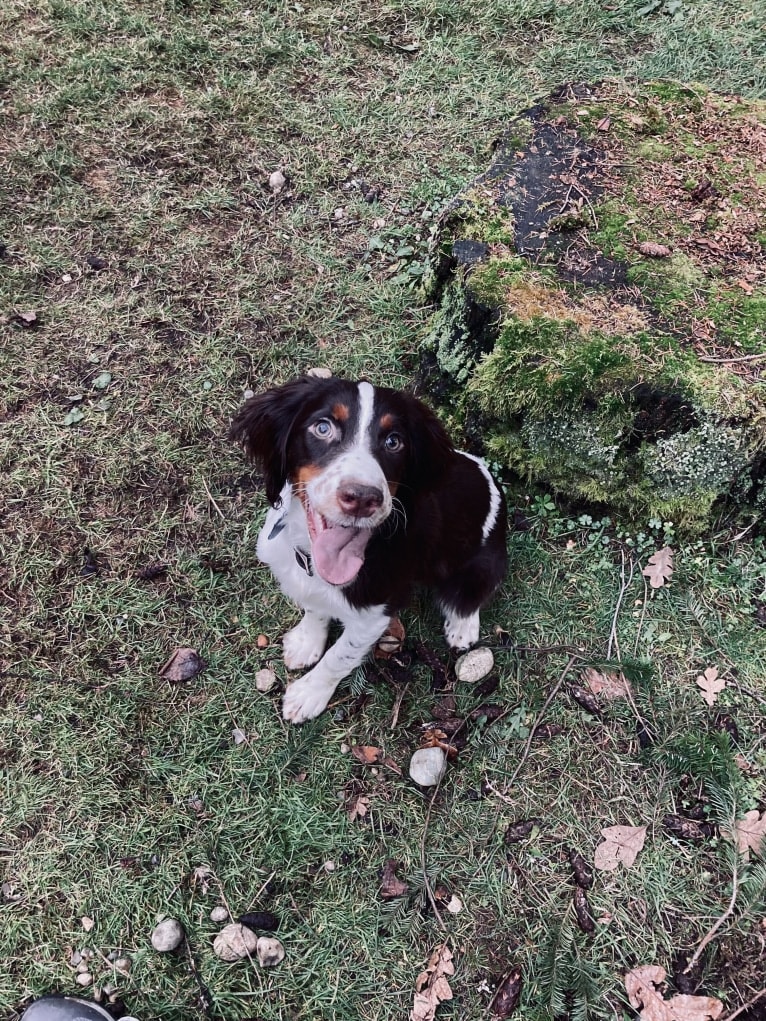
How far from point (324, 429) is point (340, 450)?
0.11 metres

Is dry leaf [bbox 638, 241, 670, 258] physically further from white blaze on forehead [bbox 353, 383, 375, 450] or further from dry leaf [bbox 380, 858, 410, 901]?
dry leaf [bbox 380, 858, 410, 901]

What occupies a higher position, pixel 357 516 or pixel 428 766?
pixel 357 516

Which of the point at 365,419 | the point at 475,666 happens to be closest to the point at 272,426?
the point at 365,419

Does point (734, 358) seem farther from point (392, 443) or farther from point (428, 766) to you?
point (428, 766)

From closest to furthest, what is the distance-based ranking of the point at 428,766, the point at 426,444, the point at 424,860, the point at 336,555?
the point at 336,555 < the point at 426,444 < the point at 424,860 < the point at 428,766

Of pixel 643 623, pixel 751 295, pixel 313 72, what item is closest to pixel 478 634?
pixel 643 623

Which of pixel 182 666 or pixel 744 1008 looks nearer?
pixel 744 1008

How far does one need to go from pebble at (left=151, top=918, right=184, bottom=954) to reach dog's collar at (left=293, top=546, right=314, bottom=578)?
1.36 metres

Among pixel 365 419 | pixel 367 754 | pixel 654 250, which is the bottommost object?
pixel 367 754

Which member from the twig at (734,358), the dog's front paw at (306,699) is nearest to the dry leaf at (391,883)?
the dog's front paw at (306,699)

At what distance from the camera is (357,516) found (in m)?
2.06

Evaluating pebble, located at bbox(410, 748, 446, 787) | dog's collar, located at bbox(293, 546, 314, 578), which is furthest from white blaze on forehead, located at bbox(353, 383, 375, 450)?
pebble, located at bbox(410, 748, 446, 787)

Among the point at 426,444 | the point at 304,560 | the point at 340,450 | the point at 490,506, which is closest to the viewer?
the point at 340,450

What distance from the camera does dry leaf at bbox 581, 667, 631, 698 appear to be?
304cm
